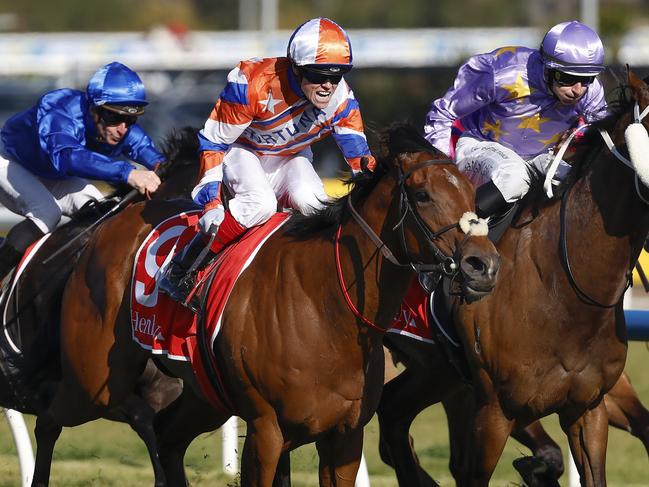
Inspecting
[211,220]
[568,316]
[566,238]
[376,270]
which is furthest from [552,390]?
[211,220]

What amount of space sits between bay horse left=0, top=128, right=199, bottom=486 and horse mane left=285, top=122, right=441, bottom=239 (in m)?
1.41

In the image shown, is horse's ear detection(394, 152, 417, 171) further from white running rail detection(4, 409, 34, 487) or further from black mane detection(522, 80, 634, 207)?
white running rail detection(4, 409, 34, 487)

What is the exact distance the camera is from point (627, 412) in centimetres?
638

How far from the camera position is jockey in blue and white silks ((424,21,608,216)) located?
5.56 m

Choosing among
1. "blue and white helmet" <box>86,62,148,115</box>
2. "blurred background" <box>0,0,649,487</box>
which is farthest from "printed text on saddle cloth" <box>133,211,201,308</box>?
"blurred background" <box>0,0,649,487</box>

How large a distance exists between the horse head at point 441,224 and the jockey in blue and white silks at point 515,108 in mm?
913

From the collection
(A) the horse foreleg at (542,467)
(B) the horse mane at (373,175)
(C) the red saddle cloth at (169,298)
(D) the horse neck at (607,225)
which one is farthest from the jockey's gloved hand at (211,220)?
(A) the horse foreleg at (542,467)

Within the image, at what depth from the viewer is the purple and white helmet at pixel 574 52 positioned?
5.54 meters

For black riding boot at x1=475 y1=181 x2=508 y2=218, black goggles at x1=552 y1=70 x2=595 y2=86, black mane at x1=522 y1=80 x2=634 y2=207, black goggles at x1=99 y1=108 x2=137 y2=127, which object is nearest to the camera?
black mane at x1=522 y1=80 x2=634 y2=207

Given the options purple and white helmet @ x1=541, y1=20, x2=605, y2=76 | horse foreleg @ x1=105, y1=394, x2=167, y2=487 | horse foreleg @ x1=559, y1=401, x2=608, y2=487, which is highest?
purple and white helmet @ x1=541, y1=20, x2=605, y2=76

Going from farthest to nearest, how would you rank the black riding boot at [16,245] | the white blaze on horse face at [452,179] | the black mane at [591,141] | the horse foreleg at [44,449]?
the black riding boot at [16,245], the horse foreleg at [44,449], the black mane at [591,141], the white blaze on horse face at [452,179]

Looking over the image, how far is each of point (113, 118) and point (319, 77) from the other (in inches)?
63.7

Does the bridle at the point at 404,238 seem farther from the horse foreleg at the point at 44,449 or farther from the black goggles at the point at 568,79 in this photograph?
the horse foreleg at the point at 44,449

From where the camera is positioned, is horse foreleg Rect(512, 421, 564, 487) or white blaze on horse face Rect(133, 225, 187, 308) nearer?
white blaze on horse face Rect(133, 225, 187, 308)
